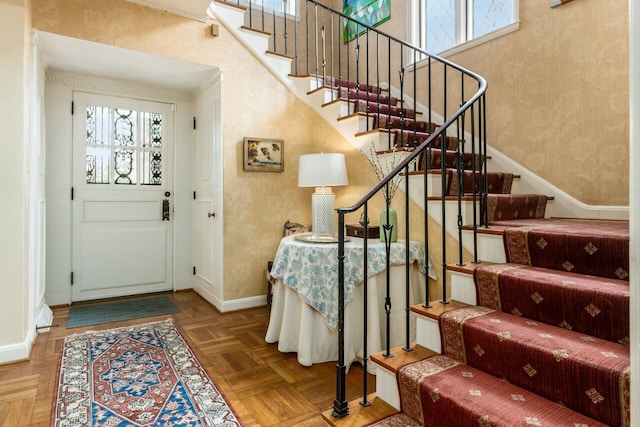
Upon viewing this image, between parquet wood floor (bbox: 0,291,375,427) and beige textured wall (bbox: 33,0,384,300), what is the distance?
71 centimetres

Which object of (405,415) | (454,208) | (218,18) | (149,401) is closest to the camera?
(405,415)

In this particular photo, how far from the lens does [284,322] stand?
8.38 feet

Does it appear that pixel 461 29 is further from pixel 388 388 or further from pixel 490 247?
pixel 388 388

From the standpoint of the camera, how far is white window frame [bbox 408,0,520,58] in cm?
327

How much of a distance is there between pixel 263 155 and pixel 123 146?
154 cm

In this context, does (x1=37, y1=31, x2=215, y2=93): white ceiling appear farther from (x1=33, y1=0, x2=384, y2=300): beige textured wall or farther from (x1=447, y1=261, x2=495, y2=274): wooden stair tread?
(x1=447, y1=261, x2=495, y2=274): wooden stair tread

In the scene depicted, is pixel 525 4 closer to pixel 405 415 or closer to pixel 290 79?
pixel 290 79

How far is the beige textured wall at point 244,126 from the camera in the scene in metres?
3.03

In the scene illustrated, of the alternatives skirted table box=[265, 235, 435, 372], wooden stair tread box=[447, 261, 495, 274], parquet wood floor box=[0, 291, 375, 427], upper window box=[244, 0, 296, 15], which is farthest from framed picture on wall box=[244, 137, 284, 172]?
upper window box=[244, 0, 296, 15]

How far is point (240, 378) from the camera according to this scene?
2.23 metres

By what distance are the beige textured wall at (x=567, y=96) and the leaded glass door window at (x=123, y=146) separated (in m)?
3.38

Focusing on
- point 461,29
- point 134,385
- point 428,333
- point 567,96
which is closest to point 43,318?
point 134,385

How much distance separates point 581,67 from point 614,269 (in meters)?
1.84

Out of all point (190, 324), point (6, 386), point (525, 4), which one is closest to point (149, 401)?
point (6, 386)
